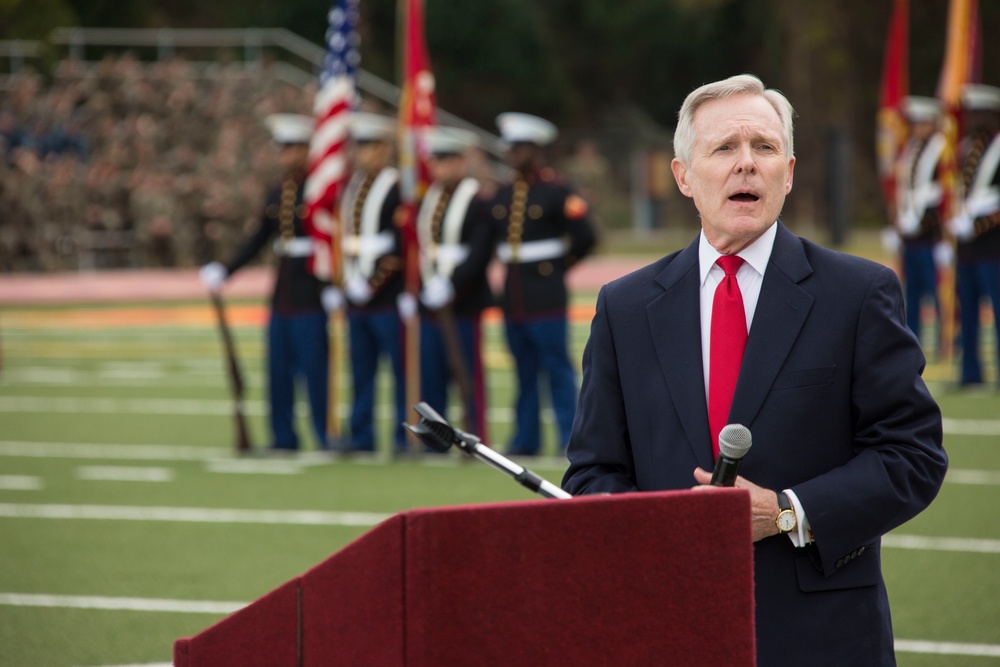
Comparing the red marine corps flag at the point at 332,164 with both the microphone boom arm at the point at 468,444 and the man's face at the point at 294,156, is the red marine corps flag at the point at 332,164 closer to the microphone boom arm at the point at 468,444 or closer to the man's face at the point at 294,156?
the man's face at the point at 294,156

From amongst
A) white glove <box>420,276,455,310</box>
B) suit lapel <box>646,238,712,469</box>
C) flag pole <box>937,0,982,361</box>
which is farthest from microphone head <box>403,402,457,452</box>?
flag pole <box>937,0,982,361</box>

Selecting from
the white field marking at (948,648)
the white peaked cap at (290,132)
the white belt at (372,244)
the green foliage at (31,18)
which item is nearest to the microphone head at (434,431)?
the white field marking at (948,648)

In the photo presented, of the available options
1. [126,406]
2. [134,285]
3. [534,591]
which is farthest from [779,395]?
[134,285]

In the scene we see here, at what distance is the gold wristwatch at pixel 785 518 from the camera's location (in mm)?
2693

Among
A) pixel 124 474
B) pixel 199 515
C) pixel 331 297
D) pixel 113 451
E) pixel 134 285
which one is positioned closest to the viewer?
pixel 199 515

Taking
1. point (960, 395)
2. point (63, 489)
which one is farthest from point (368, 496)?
point (960, 395)

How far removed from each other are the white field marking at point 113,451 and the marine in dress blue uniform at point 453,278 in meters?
1.63

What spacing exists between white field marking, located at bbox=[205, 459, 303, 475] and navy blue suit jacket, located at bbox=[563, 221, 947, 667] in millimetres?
7257

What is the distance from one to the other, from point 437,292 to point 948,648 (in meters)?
5.30

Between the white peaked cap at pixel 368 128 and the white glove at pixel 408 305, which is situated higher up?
the white peaked cap at pixel 368 128

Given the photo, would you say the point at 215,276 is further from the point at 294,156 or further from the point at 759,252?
the point at 759,252

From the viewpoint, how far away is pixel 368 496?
892 cm

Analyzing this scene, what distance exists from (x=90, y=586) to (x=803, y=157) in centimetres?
3136

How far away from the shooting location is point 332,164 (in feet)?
34.8
